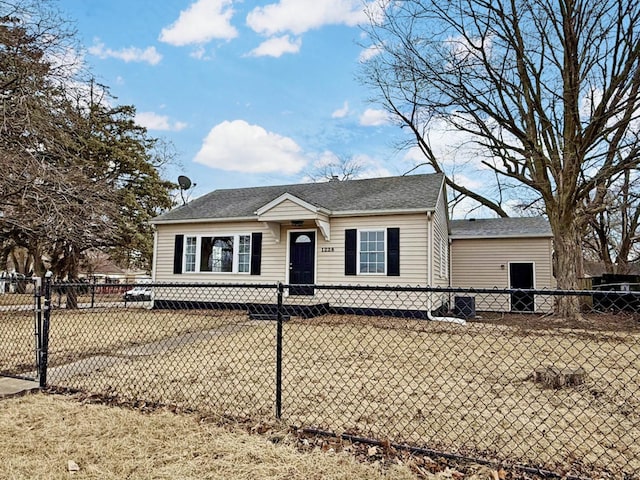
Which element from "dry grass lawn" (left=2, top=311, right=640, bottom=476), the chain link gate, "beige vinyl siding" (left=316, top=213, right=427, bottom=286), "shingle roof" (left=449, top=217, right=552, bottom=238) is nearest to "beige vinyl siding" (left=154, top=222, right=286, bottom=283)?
"beige vinyl siding" (left=316, top=213, right=427, bottom=286)

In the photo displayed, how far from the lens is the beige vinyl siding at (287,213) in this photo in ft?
36.9

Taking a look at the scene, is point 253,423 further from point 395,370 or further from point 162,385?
point 395,370

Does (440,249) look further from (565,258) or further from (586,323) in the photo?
(586,323)

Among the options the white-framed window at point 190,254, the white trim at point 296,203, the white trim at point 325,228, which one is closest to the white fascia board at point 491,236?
the white trim at point 325,228

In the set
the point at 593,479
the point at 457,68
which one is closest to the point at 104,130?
the point at 457,68

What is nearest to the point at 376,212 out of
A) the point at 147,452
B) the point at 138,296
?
the point at 138,296

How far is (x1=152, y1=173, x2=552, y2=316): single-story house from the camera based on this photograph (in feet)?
35.8

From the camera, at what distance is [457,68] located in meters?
11.8

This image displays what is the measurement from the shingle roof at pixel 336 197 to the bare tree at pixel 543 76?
2636mm

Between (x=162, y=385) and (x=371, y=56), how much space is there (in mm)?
12467

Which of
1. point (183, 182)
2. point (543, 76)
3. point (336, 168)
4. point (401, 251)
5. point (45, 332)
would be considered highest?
point (336, 168)

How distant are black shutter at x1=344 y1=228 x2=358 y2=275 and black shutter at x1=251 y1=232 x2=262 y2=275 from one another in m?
2.72

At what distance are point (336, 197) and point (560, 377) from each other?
9.15 metres

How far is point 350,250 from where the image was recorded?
11.4 metres
